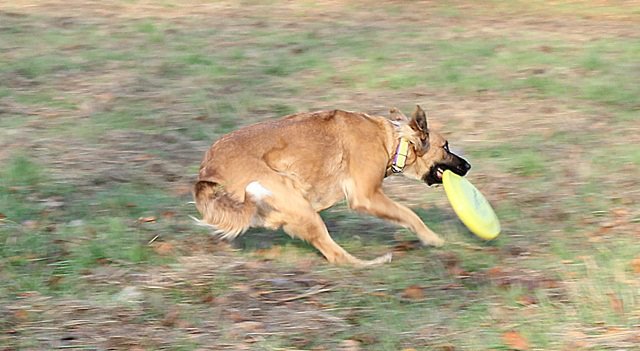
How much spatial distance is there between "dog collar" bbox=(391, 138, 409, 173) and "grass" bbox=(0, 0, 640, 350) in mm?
588

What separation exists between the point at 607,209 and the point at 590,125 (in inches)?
109

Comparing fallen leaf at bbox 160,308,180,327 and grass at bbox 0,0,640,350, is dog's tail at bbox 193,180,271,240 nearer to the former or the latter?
grass at bbox 0,0,640,350

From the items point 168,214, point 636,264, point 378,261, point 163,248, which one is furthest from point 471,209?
point 168,214

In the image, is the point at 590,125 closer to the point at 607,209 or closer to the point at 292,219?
the point at 607,209

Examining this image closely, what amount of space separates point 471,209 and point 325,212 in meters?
1.47

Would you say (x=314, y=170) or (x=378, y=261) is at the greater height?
(x=314, y=170)

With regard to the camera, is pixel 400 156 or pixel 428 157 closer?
pixel 400 156

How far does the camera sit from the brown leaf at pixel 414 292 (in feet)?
20.4

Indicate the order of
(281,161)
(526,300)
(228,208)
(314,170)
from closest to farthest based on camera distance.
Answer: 1. (526,300)
2. (228,208)
3. (281,161)
4. (314,170)

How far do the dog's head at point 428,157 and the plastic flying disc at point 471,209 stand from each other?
18 cm

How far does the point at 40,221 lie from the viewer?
7559 mm

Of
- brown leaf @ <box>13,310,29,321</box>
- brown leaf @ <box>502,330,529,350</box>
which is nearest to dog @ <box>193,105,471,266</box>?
brown leaf @ <box>13,310,29,321</box>

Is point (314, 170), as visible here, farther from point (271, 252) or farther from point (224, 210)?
point (224, 210)

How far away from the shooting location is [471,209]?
23.4ft
